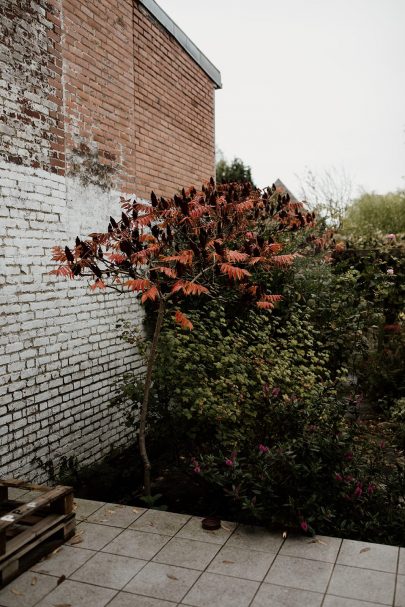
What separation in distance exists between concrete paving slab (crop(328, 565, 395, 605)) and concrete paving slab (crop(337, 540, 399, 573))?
59 mm

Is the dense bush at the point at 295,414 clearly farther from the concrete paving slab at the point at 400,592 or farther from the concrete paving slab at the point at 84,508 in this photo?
the concrete paving slab at the point at 84,508

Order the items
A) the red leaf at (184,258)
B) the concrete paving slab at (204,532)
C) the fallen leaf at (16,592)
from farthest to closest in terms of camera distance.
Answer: the red leaf at (184,258) → the concrete paving slab at (204,532) → the fallen leaf at (16,592)

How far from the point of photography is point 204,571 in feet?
11.5

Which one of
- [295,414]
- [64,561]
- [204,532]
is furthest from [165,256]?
[64,561]

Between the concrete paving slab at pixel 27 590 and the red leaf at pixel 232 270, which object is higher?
the red leaf at pixel 232 270

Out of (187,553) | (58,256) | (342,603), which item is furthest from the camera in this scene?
(58,256)

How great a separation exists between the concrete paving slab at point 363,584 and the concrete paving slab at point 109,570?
4.19 ft

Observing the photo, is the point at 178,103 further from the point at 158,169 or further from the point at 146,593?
the point at 146,593

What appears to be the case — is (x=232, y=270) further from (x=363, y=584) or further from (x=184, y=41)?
(x=184, y=41)

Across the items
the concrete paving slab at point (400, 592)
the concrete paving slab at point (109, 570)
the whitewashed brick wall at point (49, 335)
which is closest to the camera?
the concrete paving slab at point (400, 592)

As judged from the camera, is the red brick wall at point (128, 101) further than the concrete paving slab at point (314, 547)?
Yes

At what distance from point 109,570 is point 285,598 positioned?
1.16 m

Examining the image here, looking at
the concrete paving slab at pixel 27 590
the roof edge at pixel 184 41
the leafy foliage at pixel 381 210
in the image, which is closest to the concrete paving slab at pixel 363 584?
the concrete paving slab at pixel 27 590

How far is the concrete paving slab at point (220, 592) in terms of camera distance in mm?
3162
